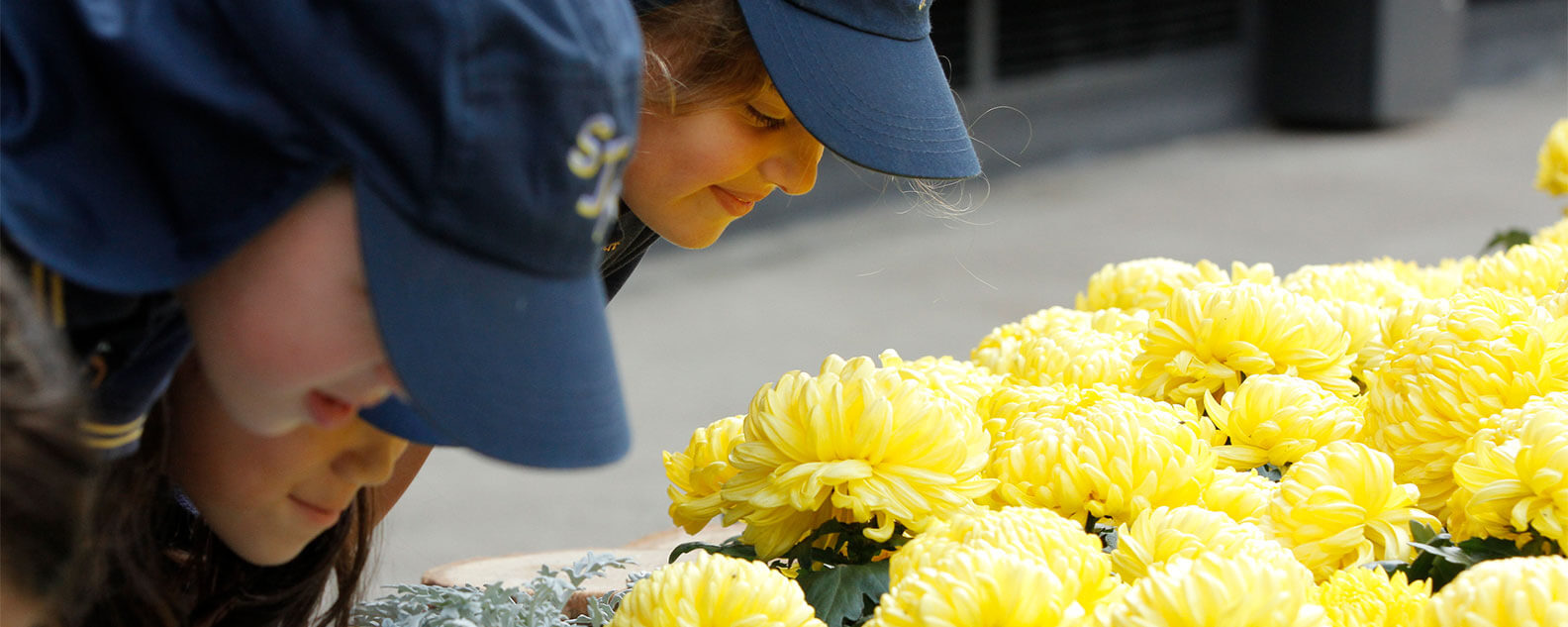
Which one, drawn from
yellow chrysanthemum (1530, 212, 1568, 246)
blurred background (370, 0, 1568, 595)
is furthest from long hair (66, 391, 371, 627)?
blurred background (370, 0, 1568, 595)

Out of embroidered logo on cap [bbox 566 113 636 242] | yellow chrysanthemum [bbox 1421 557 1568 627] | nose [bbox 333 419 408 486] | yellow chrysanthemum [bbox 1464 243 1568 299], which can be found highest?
embroidered logo on cap [bbox 566 113 636 242]

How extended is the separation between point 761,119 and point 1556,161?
0.97 metres

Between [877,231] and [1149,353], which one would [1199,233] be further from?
[1149,353]

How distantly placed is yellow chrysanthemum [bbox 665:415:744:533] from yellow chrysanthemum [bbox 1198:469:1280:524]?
0.28 meters

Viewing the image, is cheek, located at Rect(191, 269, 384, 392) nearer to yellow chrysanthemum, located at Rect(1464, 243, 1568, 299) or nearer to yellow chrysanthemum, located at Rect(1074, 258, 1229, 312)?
yellow chrysanthemum, located at Rect(1074, 258, 1229, 312)

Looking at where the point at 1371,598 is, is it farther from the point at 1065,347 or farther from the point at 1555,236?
the point at 1555,236

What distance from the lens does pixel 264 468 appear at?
78cm

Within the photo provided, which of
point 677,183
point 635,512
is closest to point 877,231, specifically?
point 635,512

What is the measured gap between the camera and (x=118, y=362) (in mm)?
694

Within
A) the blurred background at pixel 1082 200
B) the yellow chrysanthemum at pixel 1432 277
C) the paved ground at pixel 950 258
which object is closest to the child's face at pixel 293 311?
the yellow chrysanthemum at pixel 1432 277

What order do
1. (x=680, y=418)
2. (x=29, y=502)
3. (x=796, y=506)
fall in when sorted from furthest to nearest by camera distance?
(x=680, y=418), (x=796, y=506), (x=29, y=502)

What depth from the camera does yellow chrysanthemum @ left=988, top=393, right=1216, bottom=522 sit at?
0.85 metres

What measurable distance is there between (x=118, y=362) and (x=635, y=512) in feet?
9.67

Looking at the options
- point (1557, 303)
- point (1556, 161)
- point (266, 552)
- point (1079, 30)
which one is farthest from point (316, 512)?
point (1079, 30)
